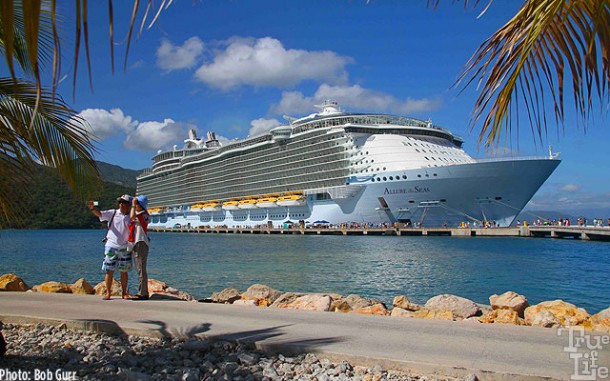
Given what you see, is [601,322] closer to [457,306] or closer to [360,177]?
[457,306]

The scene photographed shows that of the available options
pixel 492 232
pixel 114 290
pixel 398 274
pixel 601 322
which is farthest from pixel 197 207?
pixel 601 322

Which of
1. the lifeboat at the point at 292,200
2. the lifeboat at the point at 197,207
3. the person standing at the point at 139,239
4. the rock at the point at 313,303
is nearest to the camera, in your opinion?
the person standing at the point at 139,239

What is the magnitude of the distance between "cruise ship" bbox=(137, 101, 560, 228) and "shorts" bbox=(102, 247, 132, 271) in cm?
3087

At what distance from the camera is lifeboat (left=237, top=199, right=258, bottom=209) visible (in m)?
53.4

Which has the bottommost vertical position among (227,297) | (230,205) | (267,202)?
(227,297)

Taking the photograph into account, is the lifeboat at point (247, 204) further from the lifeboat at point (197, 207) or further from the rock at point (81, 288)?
the rock at point (81, 288)

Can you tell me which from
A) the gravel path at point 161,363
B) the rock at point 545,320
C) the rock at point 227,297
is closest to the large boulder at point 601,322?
the rock at point 545,320

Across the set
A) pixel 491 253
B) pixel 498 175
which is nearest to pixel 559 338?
pixel 491 253

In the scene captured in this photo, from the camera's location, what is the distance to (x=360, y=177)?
39281 millimetres

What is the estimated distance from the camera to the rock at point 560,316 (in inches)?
214

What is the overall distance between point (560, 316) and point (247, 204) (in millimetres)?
49444

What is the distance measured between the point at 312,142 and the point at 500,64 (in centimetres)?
4477

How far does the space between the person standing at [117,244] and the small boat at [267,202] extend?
4291 cm

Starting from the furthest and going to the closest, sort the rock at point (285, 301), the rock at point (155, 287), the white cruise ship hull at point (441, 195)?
the white cruise ship hull at point (441, 195) < the rock at point (155, 287) < the rock at point (285, 301)
